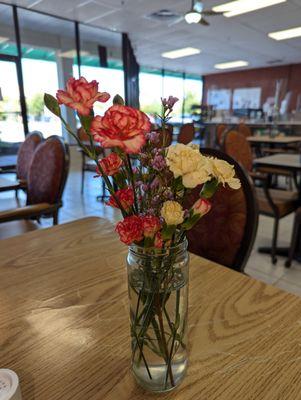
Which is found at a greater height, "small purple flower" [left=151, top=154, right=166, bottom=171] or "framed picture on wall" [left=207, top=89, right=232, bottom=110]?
"framed picture on wall" [left=207, top=89, right=232, bottom=110]

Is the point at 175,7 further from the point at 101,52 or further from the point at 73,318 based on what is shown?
the point at 73,318

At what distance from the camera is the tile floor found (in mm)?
2144

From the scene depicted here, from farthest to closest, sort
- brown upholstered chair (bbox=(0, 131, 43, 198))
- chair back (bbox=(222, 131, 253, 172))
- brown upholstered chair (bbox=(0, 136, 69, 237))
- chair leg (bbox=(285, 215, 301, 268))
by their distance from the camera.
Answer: chair back (bbox=(222, 131, 253, 172)) < brown upholstered chair (bbox=(0, 131, 43, 198)) < chair leg (bbox=(285, 215, 301, 268)) < brown upholstered chair (bbox=(0, 136, 69, 237))

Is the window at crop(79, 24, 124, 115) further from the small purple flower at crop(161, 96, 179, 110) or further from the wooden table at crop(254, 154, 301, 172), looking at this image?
the small purple flower at crop(161, 96, 179, 110)

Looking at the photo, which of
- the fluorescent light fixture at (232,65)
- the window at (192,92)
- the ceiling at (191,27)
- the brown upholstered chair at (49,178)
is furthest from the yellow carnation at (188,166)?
the window at (192,92)

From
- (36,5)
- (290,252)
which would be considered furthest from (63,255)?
(36,5)

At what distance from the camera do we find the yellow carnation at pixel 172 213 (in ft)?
1.19

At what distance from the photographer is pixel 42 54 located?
621 cm

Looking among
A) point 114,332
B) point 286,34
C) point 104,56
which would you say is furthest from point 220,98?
point 114,332

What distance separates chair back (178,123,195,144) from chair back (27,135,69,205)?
3.94 feet

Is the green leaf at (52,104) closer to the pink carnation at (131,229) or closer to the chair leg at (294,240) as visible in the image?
the pink carnation at (131,229)

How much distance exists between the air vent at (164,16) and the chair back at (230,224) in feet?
15.3

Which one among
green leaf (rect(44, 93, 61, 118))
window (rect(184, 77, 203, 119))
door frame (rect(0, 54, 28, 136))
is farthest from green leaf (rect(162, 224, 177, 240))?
window (rect(184, 77, 203, 119))

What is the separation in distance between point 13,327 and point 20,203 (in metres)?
1.87
